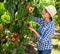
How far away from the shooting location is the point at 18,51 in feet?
15.9

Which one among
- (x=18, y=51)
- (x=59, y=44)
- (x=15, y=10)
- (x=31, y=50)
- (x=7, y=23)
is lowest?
(x=59, y=44)

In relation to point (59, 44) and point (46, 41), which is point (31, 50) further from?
point (46, 41)

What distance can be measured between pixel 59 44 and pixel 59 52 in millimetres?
1628

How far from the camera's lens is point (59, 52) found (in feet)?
32.0

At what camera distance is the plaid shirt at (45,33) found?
16.3 feet

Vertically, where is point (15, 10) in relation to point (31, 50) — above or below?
above

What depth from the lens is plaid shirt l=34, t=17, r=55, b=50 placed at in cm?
498

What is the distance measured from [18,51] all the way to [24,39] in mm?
236

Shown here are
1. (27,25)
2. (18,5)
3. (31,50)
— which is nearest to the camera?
(18,5)

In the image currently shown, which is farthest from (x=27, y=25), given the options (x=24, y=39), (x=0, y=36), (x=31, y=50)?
(x=31, y=50)

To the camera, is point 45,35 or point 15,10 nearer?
point 15,10

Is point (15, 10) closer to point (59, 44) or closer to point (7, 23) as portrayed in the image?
point (7, 23)

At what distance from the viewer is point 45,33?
5.01 m

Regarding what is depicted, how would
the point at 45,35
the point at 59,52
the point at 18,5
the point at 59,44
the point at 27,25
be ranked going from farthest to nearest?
the point at 59,44, the point at 59,52, the point at 45,35, the point at 27,25, the point at 18,5
